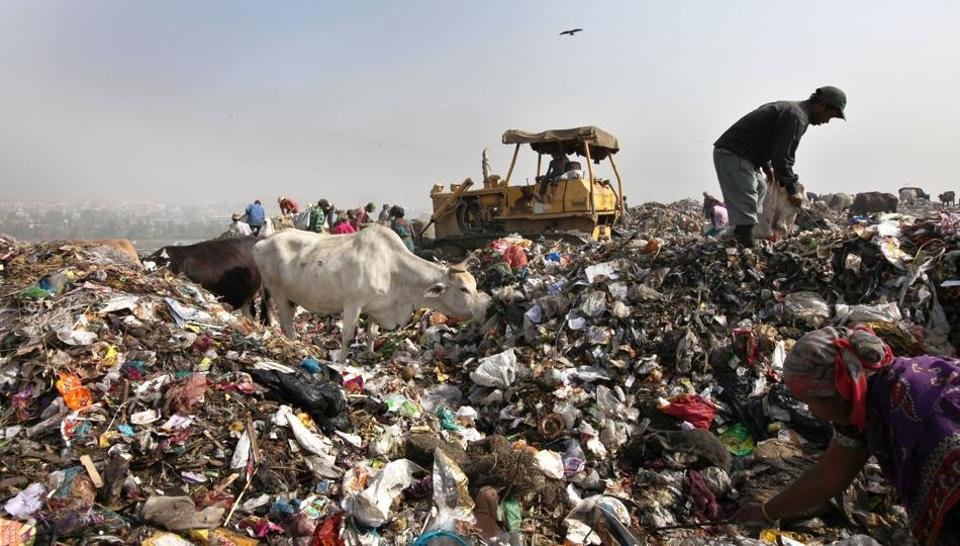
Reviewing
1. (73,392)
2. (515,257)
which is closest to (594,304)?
(515,257)

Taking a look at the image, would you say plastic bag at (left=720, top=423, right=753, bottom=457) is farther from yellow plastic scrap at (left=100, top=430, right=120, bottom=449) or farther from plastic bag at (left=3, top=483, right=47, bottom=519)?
plastic bag at (left=3, top=483, right=47, bottom=519)

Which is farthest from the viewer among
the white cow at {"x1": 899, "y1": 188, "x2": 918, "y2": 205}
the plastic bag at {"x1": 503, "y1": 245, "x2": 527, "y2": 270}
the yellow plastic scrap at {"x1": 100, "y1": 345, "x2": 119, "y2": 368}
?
the white cow at {"x1": 899, "y1": 188, "x2": 918, "y2": 205}

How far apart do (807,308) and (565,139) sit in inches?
314

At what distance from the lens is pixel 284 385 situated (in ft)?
12.4

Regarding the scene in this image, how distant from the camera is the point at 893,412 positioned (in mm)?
1610

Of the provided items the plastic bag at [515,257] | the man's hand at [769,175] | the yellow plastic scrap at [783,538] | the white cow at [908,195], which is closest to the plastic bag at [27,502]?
the yellow plastic scrap at [783,538]

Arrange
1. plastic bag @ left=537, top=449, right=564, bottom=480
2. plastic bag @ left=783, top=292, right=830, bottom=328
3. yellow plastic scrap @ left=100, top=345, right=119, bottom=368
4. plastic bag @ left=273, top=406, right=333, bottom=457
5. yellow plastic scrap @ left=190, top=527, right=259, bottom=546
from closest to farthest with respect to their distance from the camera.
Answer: yellow plastic scrap @ left=190, top=527, right=259, bottom=546, plastic bag @ left=273, top=406, right=333, bottom=457, plastic bag @ left=537, top=449, right=564, bottom=480, yellow plastic scrap @ left=100, top=345, right=119, bottom=368, plastic bag @ left=783, top=292, right=830, bottom=328

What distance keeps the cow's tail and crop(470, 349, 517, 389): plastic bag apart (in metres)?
4.40

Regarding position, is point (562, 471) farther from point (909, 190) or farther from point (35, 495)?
point (909, 190)

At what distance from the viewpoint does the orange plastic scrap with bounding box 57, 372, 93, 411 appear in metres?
3.43

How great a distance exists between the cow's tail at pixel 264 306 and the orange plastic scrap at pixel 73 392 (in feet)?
15.2

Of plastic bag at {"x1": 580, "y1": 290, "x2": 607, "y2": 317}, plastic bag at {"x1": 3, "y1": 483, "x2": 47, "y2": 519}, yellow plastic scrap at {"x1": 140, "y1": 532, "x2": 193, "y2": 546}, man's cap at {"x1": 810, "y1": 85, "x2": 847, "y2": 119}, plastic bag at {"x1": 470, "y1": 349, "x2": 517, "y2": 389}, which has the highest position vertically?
man's cap at {"x1": 810, "y1": 85, "x2": 847, "y2": 119}

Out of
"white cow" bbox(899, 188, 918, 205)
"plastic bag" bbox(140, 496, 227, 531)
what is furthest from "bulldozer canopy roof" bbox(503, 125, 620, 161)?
"white cow" bbox(899, 188, 918, 205)

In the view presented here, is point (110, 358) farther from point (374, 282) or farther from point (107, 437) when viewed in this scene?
point (374, 282)
